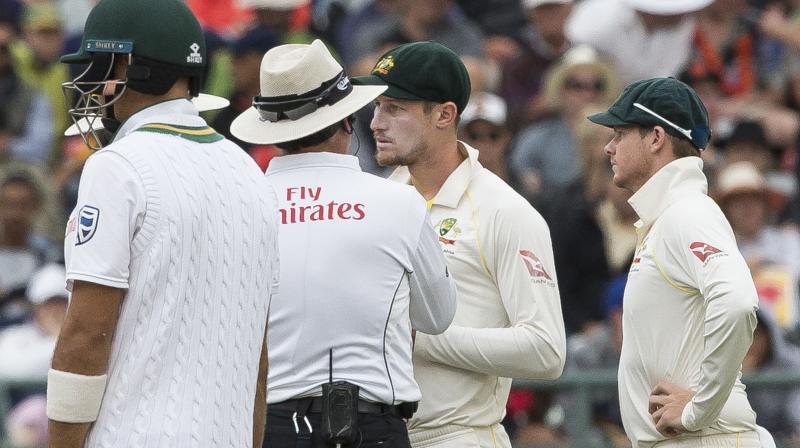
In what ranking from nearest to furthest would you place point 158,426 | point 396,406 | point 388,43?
1. point 158,426
2. point 396,406
3. point 388,43

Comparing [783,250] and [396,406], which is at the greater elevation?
[396,406]

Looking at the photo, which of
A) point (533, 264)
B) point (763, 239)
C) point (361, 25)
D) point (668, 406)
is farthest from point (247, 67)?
point (668, 406)

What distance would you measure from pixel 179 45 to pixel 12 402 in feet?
19.7

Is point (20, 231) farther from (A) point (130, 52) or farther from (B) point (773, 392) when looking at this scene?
(A) point (130, 52)

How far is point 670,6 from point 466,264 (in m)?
5.87

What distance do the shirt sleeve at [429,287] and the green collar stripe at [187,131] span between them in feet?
3.15

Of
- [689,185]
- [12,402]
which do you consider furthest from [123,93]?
[12,402]

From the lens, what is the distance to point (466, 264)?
571 cm

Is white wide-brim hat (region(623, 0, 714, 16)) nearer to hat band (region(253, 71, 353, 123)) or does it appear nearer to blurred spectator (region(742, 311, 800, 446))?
blurred spectator (region(742, 311, 800, 446))

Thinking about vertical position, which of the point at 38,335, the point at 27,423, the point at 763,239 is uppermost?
the point at 763,239

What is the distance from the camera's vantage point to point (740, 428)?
534 centimetres

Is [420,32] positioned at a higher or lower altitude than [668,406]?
higher

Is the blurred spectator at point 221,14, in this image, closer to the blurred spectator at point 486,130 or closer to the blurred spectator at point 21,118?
the blurred spectator at point 21,118

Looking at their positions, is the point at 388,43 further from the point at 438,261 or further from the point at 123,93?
the point at 123,93
